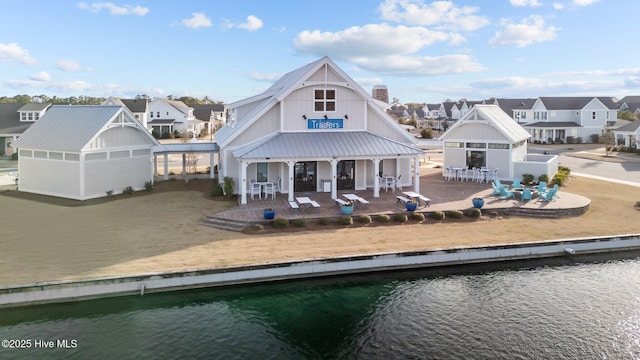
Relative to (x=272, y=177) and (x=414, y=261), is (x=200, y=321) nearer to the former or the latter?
(x=414, y=261)

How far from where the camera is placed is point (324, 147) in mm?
23703

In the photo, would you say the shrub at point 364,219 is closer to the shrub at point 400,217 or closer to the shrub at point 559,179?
the shrub at point 400,217

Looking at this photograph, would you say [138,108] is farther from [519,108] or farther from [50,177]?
[519,108]

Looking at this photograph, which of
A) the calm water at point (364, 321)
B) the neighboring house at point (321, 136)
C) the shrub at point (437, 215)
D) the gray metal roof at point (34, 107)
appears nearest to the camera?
the calm water at point (364, 321)

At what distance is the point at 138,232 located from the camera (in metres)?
18.3

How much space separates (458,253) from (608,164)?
1285 inches

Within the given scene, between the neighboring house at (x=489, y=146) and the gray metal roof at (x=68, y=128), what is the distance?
20261 millimetres

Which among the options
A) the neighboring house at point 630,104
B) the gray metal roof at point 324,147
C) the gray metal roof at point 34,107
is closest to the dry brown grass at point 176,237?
the gray metal roof at point 324,147

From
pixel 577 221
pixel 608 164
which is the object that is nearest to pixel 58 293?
pixel 577 221

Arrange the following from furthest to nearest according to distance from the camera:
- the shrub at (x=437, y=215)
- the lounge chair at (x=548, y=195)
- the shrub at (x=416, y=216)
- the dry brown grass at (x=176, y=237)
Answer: the lounge chair at (x=548, y=195)
the shrub at (x=437, y=215)
the shrub at (x=416, y=216)
the dry brown grass at (x=176, y=237)

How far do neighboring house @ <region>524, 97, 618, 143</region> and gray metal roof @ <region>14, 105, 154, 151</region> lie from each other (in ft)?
180

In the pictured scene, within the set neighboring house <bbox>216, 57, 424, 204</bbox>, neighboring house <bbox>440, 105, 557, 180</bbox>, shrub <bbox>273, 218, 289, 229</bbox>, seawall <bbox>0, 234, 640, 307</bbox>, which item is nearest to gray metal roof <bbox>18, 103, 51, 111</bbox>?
neighboring house <bbox>216, 57, 424, 204</bbox>

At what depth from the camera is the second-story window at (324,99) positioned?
25219 mm

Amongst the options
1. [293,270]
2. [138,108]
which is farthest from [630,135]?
[138,108]
